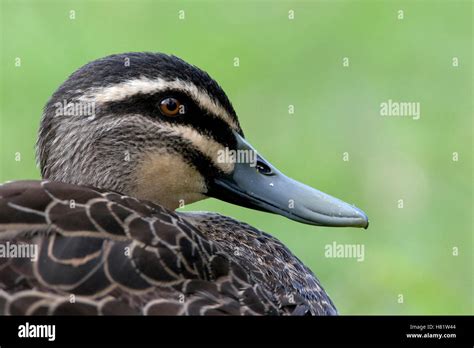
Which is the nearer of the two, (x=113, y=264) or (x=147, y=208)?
(x=113, y=264)

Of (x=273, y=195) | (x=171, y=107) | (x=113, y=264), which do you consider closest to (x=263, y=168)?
(x=273, y=195)

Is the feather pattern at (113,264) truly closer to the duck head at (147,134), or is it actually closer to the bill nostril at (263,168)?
the duck head at (147,134)

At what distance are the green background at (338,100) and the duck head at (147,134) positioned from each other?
1.77 m

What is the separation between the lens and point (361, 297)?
19.6ft

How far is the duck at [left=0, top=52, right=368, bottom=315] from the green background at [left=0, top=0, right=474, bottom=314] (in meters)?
1.69

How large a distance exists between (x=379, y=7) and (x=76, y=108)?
571 cm

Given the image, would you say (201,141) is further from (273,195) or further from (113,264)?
(113,264)

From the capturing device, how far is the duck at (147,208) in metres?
3.35

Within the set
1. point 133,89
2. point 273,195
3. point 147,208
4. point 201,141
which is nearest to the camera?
point 147,208

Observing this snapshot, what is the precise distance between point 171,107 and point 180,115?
0.04 meters

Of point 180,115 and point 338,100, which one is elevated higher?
point 338,100

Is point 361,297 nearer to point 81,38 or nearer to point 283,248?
point 283,248

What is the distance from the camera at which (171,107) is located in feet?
13.4
